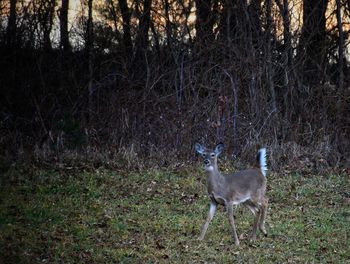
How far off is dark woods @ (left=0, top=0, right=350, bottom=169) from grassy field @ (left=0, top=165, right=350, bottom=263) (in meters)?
1.95

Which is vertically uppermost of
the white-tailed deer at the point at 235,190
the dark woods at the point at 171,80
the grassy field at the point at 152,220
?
the dark woods at the point at 171,80

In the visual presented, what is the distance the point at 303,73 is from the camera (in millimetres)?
18500

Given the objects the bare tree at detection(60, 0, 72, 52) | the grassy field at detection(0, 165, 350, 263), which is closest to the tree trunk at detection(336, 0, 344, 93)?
the grassy field at detection(0, 165, 350, 263)

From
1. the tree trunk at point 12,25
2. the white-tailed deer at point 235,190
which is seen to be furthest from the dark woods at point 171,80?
the white-tailed deer at point 235,190

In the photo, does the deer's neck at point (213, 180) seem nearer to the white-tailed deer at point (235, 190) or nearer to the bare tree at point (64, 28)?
the white-tailed deer at point (235, 190)

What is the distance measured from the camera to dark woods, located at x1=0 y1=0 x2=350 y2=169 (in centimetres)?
1534

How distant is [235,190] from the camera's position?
959cm

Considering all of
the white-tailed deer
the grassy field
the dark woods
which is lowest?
the grassy field

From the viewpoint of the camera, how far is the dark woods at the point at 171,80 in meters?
15.3

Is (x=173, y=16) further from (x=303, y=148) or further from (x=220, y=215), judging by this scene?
(x=220, y=215)

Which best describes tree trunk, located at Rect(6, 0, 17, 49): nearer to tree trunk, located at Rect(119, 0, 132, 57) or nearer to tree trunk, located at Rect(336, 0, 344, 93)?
tree trunk, located at Rect(119, 0, 132, 57)

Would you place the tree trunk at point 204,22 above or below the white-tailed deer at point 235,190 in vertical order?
above

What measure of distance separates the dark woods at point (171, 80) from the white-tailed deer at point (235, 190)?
14.6ft

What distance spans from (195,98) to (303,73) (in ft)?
12.5
